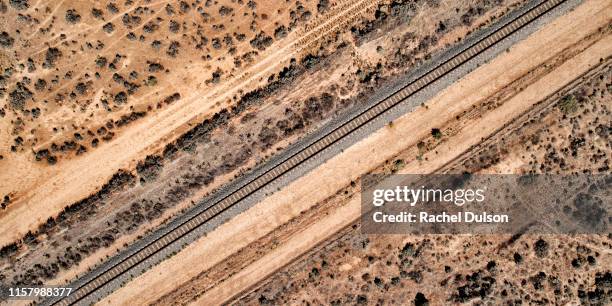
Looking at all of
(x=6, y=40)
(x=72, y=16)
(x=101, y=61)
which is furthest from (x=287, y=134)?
(x=6, y=40)

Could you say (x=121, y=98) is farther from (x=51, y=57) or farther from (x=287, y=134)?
(x=287, y=134)

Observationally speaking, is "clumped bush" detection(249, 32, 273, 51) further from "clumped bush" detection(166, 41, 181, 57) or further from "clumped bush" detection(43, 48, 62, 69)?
"clumped bush" detection(43, 48, 62, 69)

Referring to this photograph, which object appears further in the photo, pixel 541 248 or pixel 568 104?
pixel 568 104

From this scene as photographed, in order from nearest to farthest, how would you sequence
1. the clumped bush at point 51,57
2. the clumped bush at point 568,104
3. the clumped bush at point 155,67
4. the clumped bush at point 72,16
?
1. the clumped bush at point 72,16
2. the clumped bush at point 51,57
3. the clumped bush at point 155,67
4. the clumped bush at point 568,104

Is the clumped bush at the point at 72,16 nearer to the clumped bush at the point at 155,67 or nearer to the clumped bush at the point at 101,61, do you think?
the clumped bush at the point at 101,61

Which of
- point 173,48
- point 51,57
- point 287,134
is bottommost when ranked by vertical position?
point 287,134

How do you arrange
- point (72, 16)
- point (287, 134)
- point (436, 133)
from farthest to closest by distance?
point (436, 133)
point (287, 134)
point (72, 16)

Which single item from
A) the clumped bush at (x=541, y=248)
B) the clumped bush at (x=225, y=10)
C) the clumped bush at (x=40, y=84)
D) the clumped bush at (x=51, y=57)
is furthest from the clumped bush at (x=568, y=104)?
the clumped bush at (x=40, y=84)
